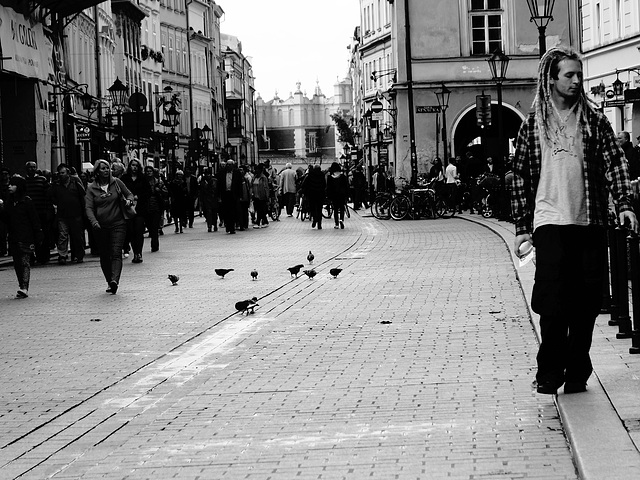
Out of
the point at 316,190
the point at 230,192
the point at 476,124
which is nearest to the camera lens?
the point at 230,192

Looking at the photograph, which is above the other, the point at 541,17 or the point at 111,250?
the point at 541,17

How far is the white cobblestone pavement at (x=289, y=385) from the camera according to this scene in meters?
6.29

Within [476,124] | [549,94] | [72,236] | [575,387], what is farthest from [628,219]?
[476,124]

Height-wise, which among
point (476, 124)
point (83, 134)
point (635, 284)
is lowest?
point (635, 284)

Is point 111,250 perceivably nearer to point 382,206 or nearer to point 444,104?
point 382,206

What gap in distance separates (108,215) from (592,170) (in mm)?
11153

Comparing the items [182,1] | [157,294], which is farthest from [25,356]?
[182,1]

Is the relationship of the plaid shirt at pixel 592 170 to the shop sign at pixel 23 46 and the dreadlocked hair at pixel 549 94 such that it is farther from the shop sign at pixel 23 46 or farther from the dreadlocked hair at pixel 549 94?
the shop sign at pixel 23 46

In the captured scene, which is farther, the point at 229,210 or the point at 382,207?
the point at 382,207

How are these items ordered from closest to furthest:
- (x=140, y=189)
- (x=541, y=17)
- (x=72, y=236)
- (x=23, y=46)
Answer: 1. (x=72, y=236)
2. (x=541, y=17)
3. (x=140, y=189)
4. (x=23, y=46)

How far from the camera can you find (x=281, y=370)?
30.5 ft

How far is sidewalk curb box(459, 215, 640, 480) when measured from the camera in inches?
219

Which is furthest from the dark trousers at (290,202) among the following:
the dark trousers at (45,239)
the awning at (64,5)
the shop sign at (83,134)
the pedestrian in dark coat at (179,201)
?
the dark trousers at (45,239)

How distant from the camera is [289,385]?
8.58m
